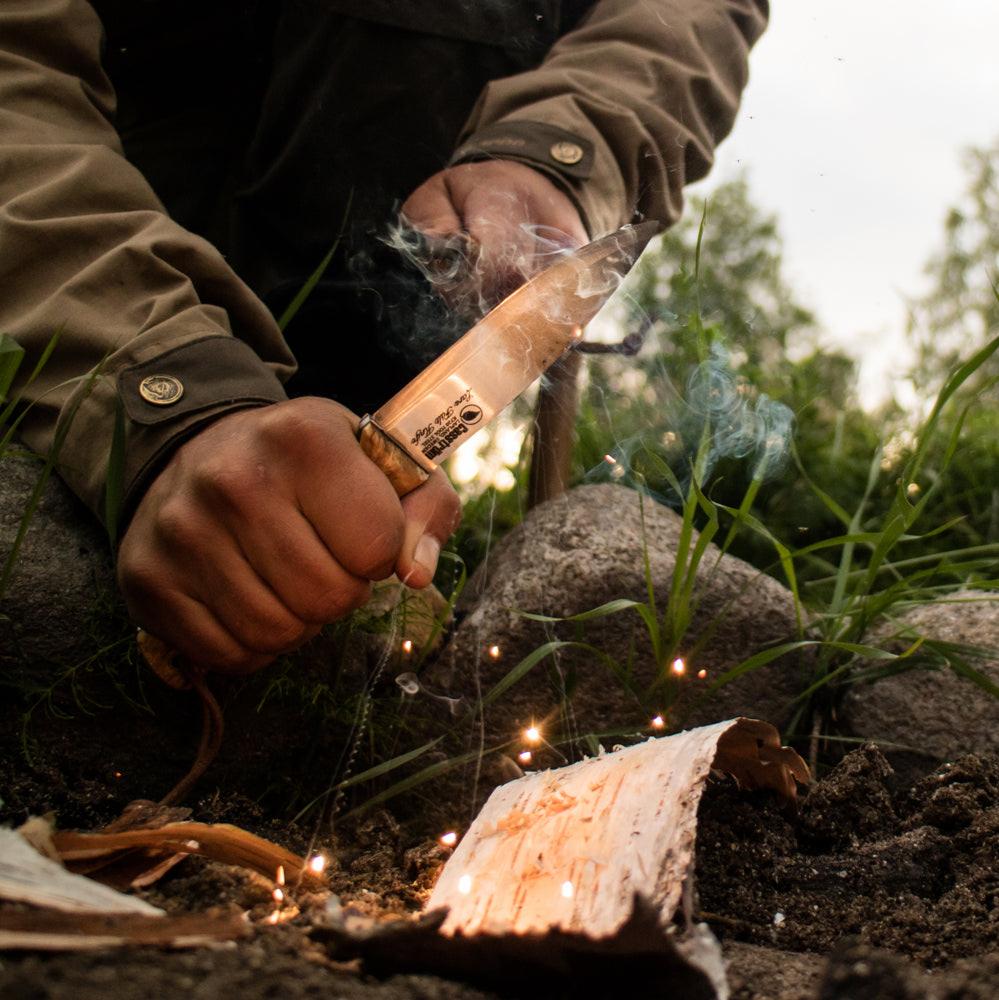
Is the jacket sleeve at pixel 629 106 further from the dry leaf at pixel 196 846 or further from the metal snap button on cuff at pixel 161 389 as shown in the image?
the dry leaf at pixel 196 846

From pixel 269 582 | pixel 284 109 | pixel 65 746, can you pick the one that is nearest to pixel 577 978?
pixel 269 582

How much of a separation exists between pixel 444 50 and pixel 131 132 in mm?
910

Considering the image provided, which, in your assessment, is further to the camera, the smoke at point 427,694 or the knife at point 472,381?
the smoke at point 427,694

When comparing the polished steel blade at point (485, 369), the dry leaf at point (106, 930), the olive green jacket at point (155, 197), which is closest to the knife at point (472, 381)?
the polished steel blade at point (485, 369)

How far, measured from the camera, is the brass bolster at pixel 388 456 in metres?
Result: 1.63

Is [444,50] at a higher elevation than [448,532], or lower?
higher

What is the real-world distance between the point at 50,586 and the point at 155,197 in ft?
2.78

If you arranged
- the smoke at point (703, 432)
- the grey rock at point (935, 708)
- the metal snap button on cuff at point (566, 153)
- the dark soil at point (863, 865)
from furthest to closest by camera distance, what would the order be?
the smoke at point (703, 432) → the metal snap button on cuff at point (566, 153) → the grey rock at point (935, 708) → the dark soil at point (863, 865)

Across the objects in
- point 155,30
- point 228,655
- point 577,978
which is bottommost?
point 228,655

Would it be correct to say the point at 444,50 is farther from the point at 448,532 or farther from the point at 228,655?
the point at 228,655

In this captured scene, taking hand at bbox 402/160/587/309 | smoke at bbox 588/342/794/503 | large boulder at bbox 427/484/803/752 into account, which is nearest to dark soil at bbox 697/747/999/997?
large boulder at bbox 427/484/803/752

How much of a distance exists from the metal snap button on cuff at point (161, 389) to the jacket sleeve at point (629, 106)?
98 cm

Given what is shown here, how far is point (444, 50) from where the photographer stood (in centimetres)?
280

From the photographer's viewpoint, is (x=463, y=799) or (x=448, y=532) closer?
(x=448, y=532)
